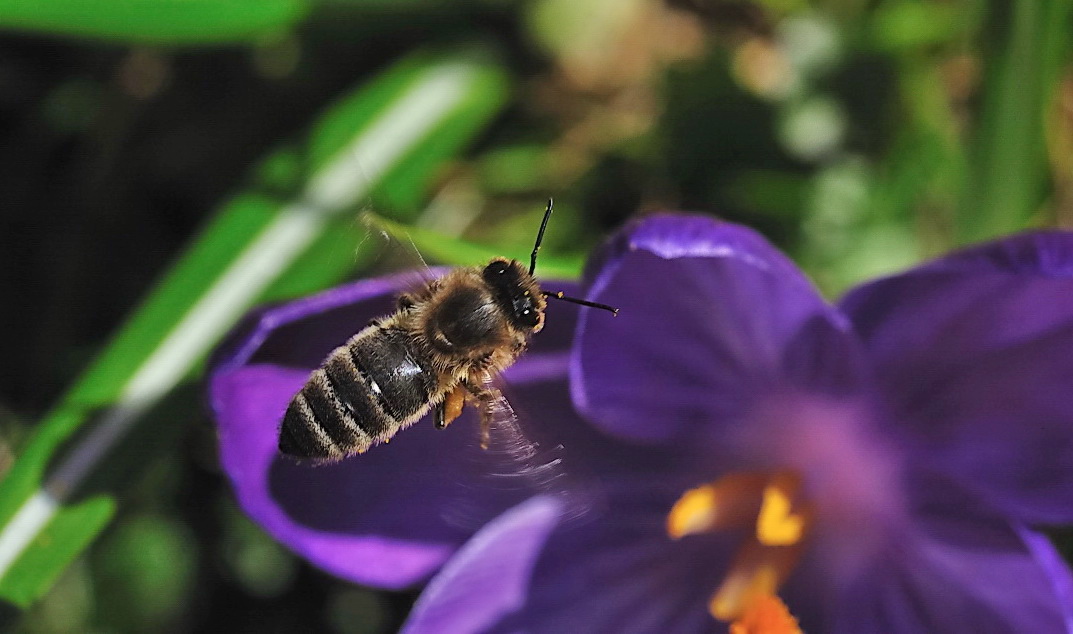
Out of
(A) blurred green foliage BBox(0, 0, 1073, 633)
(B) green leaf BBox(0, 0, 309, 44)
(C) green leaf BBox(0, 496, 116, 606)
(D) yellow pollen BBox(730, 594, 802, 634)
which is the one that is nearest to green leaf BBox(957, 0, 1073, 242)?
(A) blurred green foliage BBox(0, 0, 1073, 633)

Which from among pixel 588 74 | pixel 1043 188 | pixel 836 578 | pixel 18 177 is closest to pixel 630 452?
pixel 836 578

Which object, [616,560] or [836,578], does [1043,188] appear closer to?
[836,578]

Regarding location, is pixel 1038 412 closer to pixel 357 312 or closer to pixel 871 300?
pixel 871 300

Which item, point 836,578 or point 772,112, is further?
point 772,112

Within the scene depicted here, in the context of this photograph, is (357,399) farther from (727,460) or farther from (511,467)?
(727,460)

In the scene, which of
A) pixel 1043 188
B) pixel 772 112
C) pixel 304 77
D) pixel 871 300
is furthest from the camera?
pixel 304 77

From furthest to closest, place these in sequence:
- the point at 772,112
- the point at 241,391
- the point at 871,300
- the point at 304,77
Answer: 1. the point at 304,77
2. the point at 772,112
3. the point at 241,391
4. the point at 871,300

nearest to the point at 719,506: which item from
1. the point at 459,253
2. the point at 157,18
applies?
the point at 459,253

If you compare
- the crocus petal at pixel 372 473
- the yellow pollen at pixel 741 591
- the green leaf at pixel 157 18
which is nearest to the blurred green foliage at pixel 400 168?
the green leaf at pixel 157 18

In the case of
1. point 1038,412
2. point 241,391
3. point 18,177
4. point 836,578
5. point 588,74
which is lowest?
point 836,578

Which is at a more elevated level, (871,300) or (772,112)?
(871,300)
